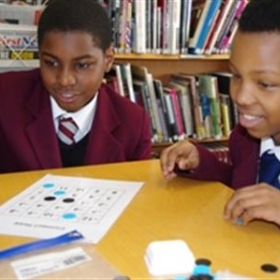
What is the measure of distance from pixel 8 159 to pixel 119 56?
885mm

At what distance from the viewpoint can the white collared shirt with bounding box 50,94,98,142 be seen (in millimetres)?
1322

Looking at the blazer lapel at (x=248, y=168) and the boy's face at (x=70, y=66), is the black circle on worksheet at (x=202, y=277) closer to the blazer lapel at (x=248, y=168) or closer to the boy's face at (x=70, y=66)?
the blazer lapel at (x=248, y=168)

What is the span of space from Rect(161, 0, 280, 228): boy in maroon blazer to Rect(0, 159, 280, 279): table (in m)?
0.03

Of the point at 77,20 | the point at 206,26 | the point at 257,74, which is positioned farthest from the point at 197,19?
the point at 257,74

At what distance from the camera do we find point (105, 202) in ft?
2.75

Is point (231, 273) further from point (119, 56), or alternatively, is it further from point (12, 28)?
point (119, 56)

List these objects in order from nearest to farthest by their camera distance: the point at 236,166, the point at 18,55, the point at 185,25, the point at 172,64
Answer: the point at 236,166 → the point at 18,55 → the point at 185,25 → the point at 172,64

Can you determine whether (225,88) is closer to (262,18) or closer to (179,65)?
(179,65)

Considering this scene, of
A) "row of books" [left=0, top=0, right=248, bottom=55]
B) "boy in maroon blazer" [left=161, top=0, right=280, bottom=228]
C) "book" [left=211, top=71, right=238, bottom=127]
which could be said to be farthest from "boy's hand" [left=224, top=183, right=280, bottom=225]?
"book" [left=211, top=71, right=238, bottom=127]

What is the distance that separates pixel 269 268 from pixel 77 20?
87cm

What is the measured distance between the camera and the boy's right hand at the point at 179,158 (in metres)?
1.00

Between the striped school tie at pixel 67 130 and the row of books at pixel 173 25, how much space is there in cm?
76

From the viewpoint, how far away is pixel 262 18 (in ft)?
3.00

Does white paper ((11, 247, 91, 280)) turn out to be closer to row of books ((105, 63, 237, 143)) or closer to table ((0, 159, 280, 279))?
table ((0, 159, 280, 279))
